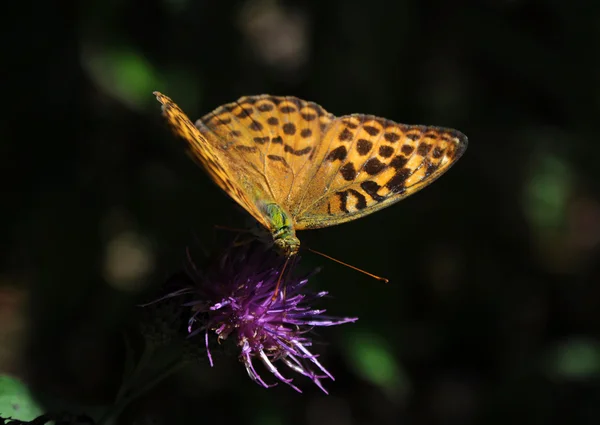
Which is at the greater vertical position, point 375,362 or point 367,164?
point 367,164

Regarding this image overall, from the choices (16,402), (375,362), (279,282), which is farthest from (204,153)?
(375,362)

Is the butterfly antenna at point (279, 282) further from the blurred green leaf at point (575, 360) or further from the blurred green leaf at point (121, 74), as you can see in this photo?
the blurred green leaf at point (575, 360)

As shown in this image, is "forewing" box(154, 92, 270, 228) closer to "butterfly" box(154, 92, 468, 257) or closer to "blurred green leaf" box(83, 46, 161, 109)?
"butterfly" box(154, 92, 468, 257)

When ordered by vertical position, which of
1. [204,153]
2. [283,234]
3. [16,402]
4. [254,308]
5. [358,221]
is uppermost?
[204,153]

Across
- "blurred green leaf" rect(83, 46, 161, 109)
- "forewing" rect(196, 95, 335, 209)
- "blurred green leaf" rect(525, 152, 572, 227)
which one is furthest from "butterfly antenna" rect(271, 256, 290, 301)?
"blurred green leaf" rect(525, 152, 572, 227)

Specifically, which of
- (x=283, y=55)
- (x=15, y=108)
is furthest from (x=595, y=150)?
(x=15, y=108)

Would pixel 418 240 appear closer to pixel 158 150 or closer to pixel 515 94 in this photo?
pixel 515 94

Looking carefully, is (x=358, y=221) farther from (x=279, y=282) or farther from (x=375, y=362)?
(x=279, y=282)
